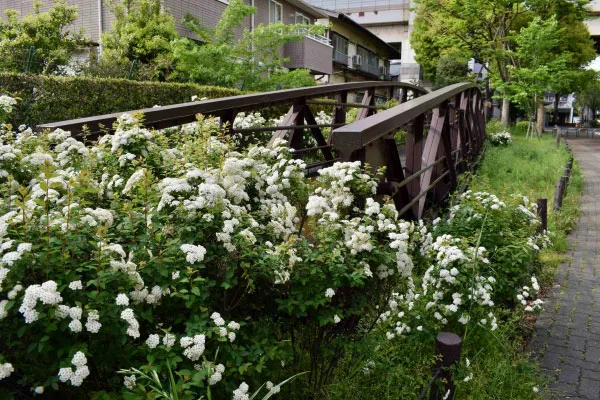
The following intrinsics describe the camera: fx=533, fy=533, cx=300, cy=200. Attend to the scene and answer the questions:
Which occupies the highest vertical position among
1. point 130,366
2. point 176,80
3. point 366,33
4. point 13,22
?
point 366,33

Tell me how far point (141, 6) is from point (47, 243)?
14166mm

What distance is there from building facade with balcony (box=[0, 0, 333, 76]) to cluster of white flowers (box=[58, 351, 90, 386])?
14.8 metres

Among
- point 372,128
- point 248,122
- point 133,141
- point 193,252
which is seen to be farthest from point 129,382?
point 248,122

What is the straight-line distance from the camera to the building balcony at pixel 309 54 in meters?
23.9

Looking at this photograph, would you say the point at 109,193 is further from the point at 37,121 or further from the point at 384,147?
the point at 37,121

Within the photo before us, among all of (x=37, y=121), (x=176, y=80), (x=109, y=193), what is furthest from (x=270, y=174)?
(x=176, y=80)

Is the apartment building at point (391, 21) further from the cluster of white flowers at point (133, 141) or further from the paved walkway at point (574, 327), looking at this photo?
the cluster of white flowers at point (133, 141)

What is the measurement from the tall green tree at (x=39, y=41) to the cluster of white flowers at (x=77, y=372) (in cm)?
1171

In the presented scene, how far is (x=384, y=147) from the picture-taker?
4.38 m

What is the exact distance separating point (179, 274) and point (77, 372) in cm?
50

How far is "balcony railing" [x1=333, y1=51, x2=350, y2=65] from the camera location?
113 feet

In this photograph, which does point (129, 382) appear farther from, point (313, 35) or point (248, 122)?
point (313, 35)

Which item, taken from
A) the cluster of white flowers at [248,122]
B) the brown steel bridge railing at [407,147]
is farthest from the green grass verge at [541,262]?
the cluster of white flowers at [248,122]

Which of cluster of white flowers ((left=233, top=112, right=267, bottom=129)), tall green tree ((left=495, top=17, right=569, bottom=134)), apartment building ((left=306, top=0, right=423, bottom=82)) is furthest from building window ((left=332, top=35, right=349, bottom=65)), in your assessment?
cluster of white flowers ((left=233, top=112, right=267, bottom=129))
